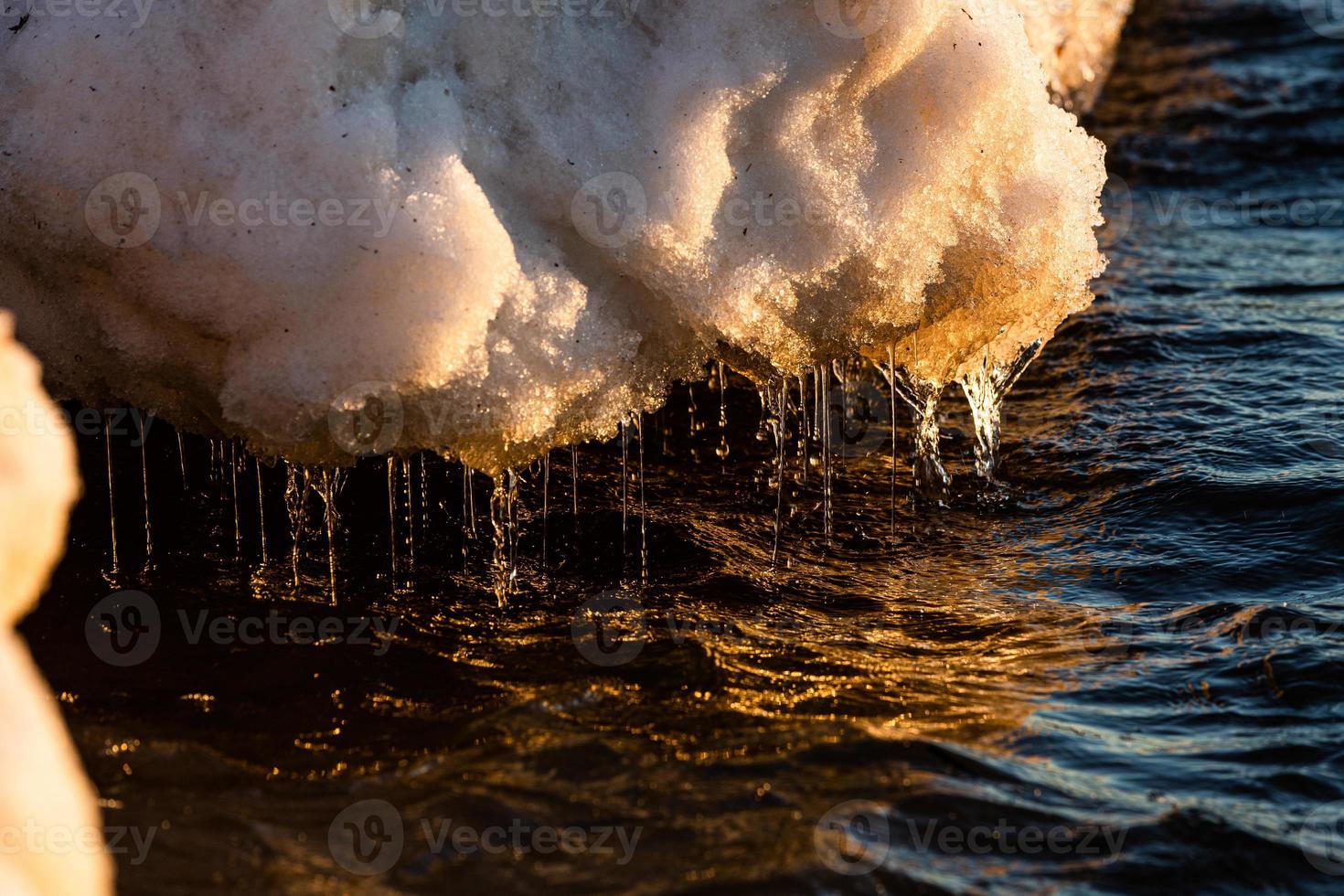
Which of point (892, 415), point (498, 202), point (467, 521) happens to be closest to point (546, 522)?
point (467, 521)

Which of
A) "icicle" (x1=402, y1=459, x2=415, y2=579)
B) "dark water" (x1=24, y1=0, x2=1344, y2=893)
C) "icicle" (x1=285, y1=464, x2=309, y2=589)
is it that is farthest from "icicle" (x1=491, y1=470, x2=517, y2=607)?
"icicle" (x1=285, y1=464, x2=309, y2=589)

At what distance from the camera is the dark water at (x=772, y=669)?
3.40 meters

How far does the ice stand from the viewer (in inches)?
156

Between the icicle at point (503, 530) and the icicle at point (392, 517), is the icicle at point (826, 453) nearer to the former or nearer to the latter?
the icicle at point (503, 530)

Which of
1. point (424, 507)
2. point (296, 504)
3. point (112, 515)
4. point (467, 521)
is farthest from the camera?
point (424, 507)

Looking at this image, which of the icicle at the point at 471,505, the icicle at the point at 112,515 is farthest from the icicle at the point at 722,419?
the icicle at the point at 112,515

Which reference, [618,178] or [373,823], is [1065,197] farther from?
[373,823]

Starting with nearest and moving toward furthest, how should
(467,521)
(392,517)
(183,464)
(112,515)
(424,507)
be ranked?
(392,517), (112,515), (467,521), (424,507), (183,464)

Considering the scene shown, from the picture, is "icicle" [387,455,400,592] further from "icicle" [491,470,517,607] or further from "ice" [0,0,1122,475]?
"ice" [0,0,1122,475]

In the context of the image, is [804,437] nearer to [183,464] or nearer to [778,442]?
[778,442]

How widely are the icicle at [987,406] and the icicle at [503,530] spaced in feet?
6.18

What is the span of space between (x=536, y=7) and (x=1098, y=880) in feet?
9.54

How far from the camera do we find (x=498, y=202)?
13.9ft

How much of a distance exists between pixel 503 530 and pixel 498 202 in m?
1.31
